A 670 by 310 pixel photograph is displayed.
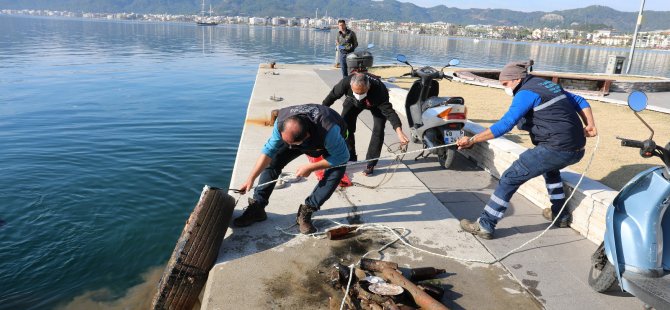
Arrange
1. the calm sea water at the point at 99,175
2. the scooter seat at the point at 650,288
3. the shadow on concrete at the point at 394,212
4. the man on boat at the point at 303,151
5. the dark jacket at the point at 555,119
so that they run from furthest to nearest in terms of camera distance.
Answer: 1. the calm sea water at the point at 99,175
2. the shadow on concrete at the point at 394,212
3. the dark jacket at the point at 555,119
4. the man on boat at the point at 303,151
5. the scooter seat at the point at 650,288

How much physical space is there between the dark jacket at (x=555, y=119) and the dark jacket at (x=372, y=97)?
6.24ft

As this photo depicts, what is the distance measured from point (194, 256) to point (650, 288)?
10.4 ft

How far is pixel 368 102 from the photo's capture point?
5609 mm

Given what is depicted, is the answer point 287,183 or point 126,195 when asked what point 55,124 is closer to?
point 126,195

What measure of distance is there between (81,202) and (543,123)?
631cm

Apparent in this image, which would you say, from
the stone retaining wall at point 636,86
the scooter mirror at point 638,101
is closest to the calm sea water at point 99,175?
the scooter mirror at point 638,101

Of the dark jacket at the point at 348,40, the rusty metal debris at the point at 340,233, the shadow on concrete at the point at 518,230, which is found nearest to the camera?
the rusty metal debris at the point at 340,233

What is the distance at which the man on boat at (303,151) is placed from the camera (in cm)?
357

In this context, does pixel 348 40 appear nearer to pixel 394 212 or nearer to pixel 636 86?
pixel 394 212

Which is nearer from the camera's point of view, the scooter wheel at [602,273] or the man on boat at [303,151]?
the scooter wheel at [602,273]

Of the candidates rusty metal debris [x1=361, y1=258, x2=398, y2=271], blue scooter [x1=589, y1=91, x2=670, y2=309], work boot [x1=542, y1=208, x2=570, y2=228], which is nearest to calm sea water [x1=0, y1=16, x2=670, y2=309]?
rusty metal debris [x1=361, y1=258, x2=398, y2=271]

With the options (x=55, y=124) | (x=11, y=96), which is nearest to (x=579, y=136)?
(x=55, y=124)

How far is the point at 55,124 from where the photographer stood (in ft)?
36.6

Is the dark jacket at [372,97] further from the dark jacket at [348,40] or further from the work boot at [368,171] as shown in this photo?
the dark jacket at [348,40]
